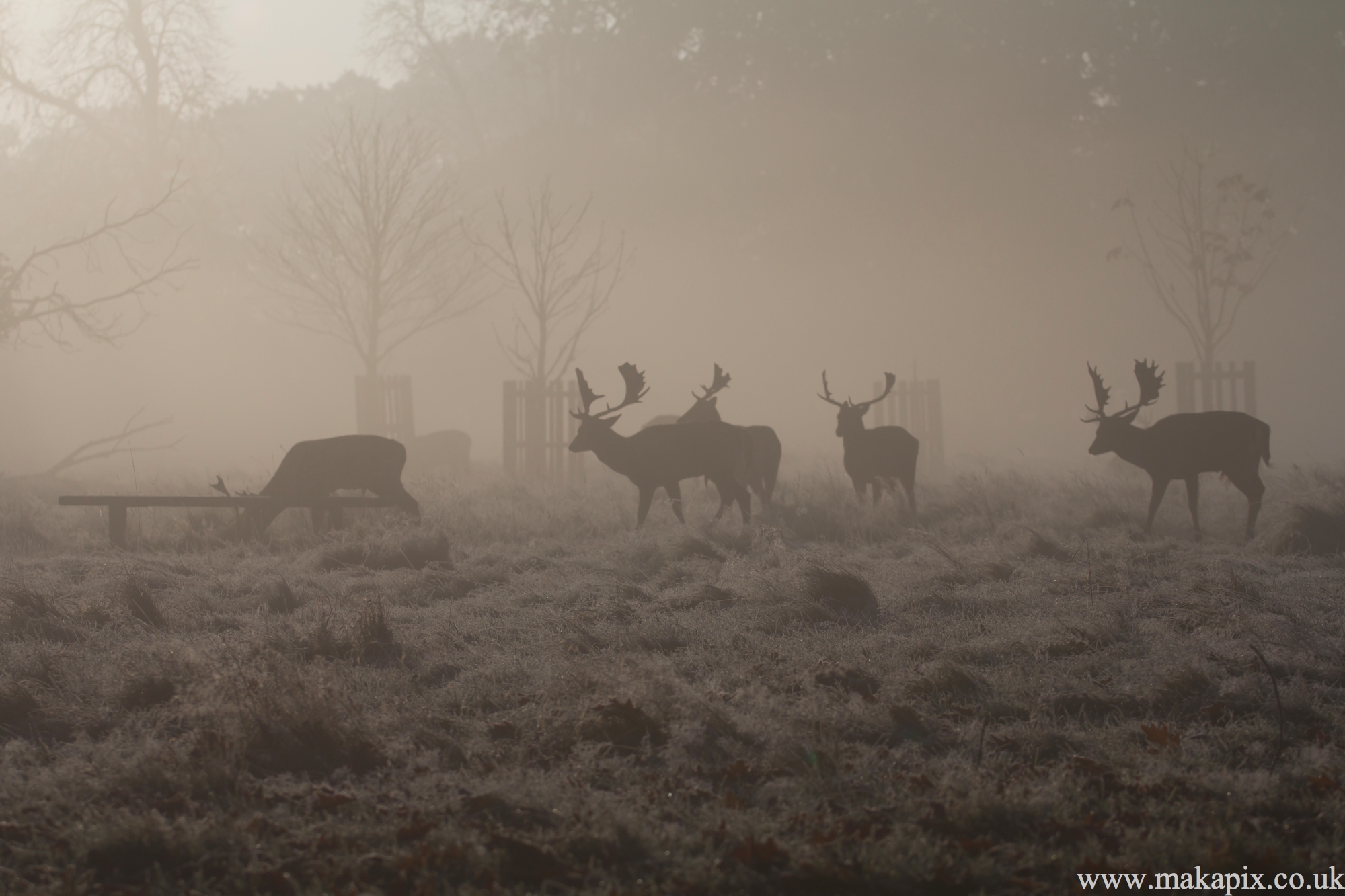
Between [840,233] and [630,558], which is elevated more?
[840,233]

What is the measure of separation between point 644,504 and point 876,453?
294cm

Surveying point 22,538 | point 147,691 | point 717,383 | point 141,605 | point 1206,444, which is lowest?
point 147,691

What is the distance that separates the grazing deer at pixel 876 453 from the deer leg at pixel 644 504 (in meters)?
2.35

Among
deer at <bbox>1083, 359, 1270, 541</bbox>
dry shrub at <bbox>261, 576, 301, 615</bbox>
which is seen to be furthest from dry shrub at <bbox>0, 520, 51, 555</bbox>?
deer at <bbox>1083, 359, 1270, 541</bbox>

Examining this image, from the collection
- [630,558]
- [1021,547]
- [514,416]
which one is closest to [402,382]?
[514,416]

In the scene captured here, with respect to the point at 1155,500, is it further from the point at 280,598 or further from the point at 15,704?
the point at 15,704

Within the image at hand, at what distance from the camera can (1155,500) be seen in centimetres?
952

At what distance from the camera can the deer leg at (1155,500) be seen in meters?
9.34

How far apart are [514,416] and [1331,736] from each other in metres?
15.2

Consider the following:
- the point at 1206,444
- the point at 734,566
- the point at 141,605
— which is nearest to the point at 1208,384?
the point at 1206,444

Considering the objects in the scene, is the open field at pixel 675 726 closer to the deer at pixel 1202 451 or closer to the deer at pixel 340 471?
the deer at pixel 1202 451

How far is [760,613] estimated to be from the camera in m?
5.85

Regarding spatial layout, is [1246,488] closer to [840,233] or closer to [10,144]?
[840,233]

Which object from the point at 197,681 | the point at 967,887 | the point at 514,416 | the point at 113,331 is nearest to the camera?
the point at 967,887
